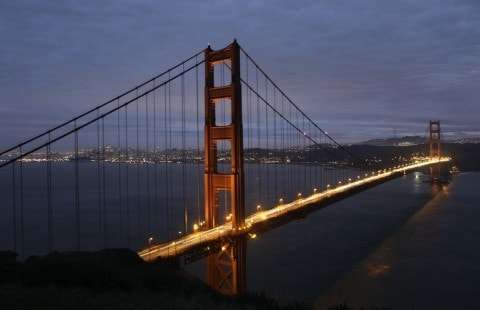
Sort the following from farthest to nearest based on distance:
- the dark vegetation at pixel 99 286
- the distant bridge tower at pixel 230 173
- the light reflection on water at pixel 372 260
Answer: the light reflection on water at pixel 372 260, the distant bridge tower at pixel 230 173, the dark vegetation at pixel 99 286

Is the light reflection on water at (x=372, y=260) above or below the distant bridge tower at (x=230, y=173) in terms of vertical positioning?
below

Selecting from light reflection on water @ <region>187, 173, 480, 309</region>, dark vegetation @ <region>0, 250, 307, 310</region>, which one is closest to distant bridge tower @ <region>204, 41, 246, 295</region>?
light reflection on water @ <region>187, 173, 480, 309</region>

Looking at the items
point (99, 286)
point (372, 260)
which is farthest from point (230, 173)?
point (372, 260)

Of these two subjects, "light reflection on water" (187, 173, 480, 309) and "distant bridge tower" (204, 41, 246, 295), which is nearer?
"distant bridge tower" (204, 41, 246, 295)

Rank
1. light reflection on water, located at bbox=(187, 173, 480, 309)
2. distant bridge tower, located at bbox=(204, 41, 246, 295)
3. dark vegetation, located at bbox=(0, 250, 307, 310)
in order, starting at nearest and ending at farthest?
dark vegetation, located at bbox=(0, 250, 307, 310)
distant bridge tower, located at bbox=(204, 41, 246, 295)
light reflection on water, located at bbox=(187, 173, 480, 309)

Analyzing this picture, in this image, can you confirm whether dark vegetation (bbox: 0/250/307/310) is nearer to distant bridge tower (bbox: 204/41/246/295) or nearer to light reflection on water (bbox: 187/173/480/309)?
distant bridge tower (bbox: 204/41/246/295)

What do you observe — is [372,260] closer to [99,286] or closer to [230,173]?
[230,173]

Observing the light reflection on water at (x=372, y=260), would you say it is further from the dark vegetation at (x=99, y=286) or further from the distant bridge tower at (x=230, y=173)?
the dark vegetation at (x=99, y=286)

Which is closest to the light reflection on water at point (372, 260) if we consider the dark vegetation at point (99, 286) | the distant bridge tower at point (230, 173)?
the distant bridge tower at point (230, 173)

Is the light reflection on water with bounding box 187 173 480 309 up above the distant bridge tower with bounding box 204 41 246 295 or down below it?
below

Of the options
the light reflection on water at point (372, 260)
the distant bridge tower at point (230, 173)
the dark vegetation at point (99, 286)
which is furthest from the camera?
the light reflection on water at point (372, 260)
